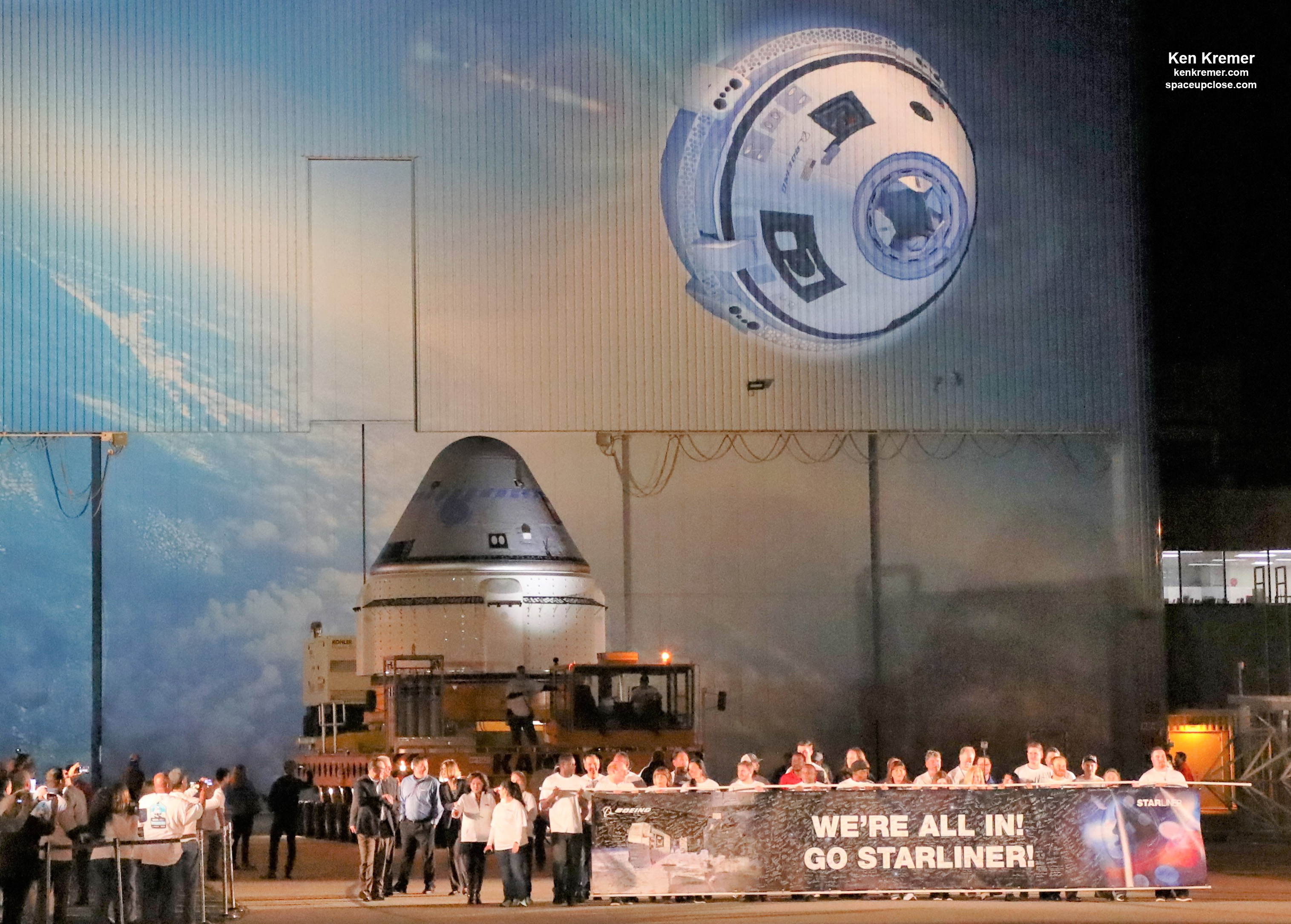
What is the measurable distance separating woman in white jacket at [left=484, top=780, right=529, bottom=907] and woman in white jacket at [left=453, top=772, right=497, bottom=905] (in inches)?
6.7

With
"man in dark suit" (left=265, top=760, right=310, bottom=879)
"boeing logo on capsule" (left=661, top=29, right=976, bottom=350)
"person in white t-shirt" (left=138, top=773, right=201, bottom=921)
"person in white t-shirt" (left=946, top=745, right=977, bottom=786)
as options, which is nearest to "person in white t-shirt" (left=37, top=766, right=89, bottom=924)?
"person in white t-shirt" (left=138, top=773, right=201, bottom=921)

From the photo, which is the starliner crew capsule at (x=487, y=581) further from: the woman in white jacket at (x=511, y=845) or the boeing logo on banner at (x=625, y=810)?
the boeing logo on banner at (x=625, y=810)

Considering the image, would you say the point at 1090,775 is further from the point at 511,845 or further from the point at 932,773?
the point at 511,845

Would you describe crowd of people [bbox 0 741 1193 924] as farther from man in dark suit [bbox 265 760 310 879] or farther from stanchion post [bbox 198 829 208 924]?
man in dark suit [bbox 265 760 310 879]

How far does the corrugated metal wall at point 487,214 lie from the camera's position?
2962cm

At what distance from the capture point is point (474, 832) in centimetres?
1761

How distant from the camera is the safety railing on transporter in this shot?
51.3ft

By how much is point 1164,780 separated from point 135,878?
414 inches

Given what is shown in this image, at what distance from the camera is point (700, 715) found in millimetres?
29234

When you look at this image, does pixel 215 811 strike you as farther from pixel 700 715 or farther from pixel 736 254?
pixel 736 254

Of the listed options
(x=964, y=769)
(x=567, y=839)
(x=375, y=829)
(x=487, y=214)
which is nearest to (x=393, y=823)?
(x=375, y=829)

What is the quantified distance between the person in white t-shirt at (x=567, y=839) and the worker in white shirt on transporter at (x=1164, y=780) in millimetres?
5809

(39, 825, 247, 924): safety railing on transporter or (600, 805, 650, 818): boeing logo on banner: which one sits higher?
(600, 805, 650, 818): boeing logo on banner

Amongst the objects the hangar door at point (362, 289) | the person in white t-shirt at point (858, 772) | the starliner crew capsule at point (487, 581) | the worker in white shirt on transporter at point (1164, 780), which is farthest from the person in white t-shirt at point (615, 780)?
the starliner crew capsule at point (487, 581)
